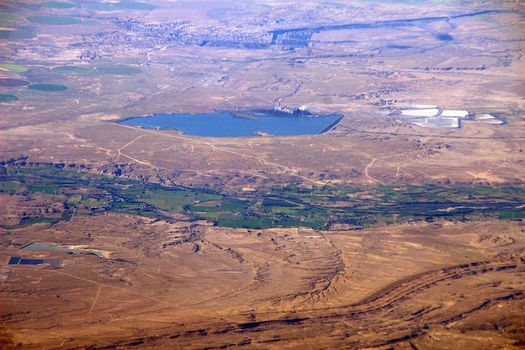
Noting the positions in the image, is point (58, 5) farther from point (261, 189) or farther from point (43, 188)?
point (261, 189)

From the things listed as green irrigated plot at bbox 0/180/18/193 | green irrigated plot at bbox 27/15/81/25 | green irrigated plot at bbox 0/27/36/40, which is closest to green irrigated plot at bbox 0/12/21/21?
green irrigated plot at bbox 0/27/36/40

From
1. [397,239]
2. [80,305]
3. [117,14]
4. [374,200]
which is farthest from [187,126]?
[117,14]

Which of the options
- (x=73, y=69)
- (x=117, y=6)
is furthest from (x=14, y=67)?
(x=117, y=6)

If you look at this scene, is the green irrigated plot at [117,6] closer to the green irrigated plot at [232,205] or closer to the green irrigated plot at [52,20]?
the green irrigated plot at [52,20]

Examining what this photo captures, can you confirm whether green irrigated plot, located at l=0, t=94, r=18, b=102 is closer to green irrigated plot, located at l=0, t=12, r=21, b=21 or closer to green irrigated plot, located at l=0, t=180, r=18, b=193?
green irrigated plot, located at l=0, t=180, r=18, b=193

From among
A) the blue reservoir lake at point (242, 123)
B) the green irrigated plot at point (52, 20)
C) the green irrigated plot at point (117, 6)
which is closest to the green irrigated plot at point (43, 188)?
the blue reservoir lake at point (242, 123)

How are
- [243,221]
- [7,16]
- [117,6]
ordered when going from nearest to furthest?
[243,221] < [7,16] < [117,6]
